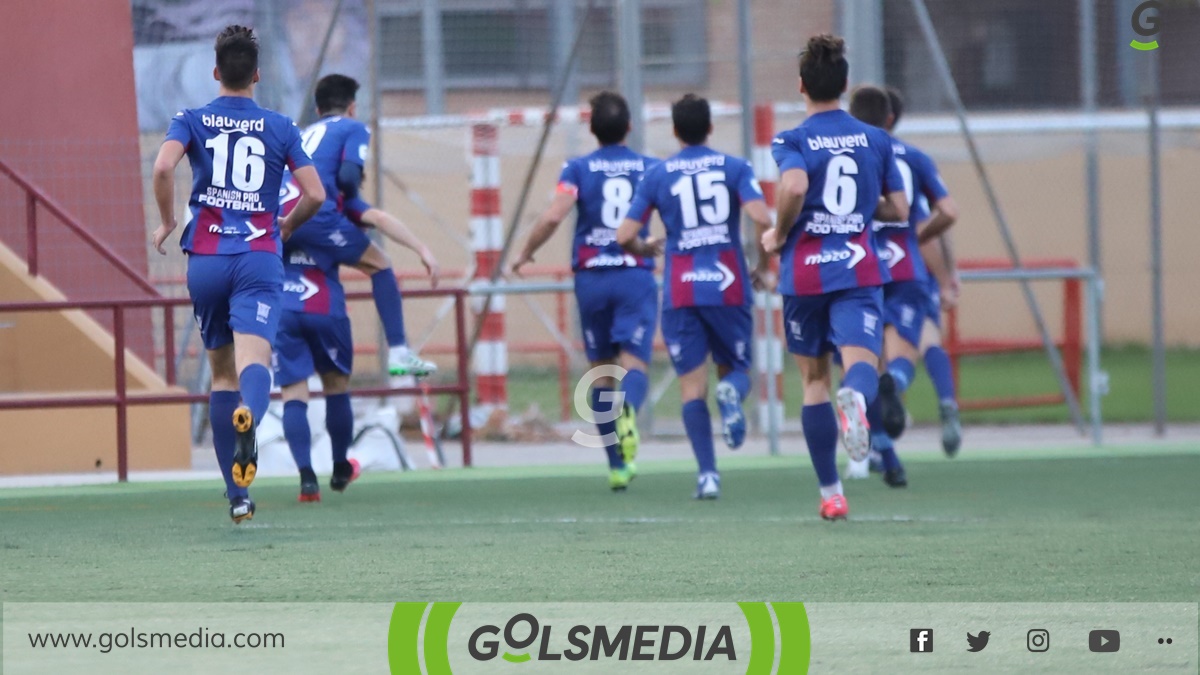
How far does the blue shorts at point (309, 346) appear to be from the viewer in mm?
9023

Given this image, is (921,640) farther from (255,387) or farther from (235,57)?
(235,57)

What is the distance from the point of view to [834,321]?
24.3ft

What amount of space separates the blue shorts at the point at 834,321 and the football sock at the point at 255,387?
2.14 metres

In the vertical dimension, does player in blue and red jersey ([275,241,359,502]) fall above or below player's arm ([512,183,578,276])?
below

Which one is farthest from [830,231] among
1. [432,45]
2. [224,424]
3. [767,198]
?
[432,45]

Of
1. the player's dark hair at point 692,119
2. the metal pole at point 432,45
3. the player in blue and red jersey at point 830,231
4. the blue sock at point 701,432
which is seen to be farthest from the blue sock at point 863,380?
the metal pole at point 432,45

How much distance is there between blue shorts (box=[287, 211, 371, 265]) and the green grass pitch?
125 centimetres

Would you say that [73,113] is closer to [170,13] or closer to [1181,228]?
[170,13]

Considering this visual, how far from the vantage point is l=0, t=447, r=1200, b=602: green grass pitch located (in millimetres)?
5555

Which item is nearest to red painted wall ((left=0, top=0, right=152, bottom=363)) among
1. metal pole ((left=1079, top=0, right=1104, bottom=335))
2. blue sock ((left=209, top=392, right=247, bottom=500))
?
blue sock ((left=209, top=392, right=247, bottom=500))

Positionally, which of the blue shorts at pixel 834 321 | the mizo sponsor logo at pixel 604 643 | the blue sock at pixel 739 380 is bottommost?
the blue sock at pixel 739 380

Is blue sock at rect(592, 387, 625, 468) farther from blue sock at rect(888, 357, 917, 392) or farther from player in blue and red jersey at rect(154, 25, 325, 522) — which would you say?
player in blue and red jersey at rect(154, 25, 325, 522)

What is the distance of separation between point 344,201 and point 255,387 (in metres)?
2.16

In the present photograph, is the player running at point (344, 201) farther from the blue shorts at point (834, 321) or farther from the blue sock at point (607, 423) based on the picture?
the blue shorts at point (834, 321)
